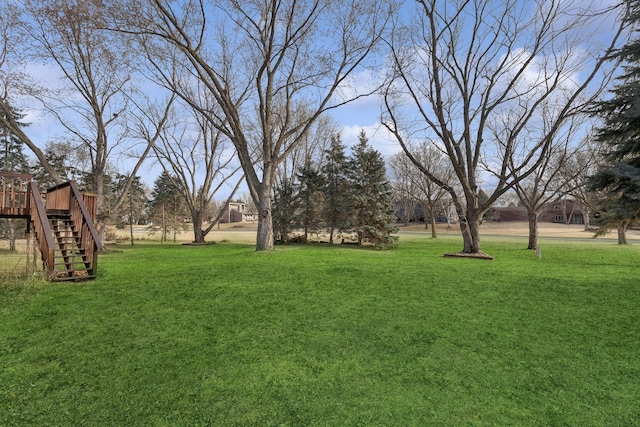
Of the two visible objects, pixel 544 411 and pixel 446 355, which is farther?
pixel 446 355

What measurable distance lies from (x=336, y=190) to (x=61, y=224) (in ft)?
43.4

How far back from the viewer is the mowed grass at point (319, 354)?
2762 mm

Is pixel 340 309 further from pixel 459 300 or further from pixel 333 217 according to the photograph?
pixel 333 217

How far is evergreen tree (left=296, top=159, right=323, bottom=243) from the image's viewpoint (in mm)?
21250

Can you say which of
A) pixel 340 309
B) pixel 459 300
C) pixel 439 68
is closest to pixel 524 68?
pixel 439 68

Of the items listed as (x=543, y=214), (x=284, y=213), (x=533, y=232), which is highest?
(x=543, y=214)

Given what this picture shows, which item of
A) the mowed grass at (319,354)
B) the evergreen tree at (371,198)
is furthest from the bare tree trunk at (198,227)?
the mowed grass at (319,354)

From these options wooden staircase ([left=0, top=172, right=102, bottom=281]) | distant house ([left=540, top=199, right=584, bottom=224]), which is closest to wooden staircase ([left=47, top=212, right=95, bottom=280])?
wooden staircase ([left=0, top=172, right=102, bottom=281])

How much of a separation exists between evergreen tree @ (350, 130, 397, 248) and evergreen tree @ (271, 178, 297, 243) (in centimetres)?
404

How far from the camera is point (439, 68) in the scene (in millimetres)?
13938

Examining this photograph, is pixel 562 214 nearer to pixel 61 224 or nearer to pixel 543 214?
pixel 543 214

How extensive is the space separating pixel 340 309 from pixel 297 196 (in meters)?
16.4

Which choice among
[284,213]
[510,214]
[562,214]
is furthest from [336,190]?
[562,214]

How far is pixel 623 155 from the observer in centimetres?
678
